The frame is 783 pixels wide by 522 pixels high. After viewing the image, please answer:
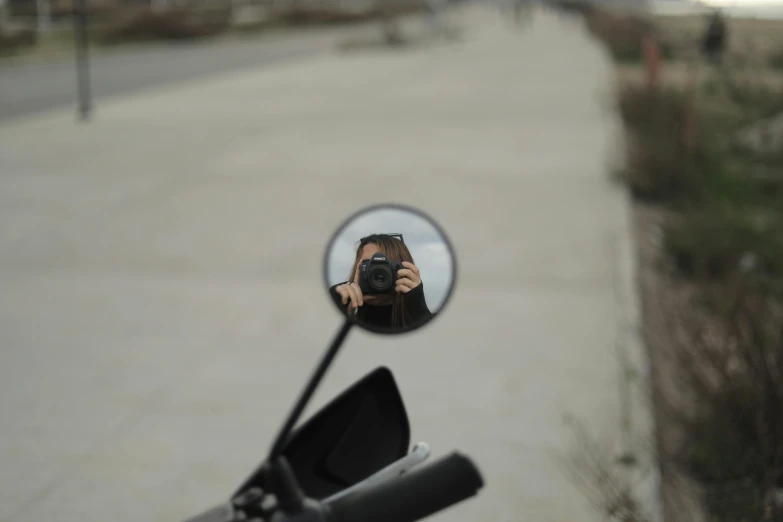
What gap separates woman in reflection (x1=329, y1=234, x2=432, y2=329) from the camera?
1659 millimetres

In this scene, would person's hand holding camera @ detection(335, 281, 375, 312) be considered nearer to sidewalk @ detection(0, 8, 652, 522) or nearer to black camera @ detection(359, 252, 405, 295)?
black camera @ detection(359, 252, 405, 295)

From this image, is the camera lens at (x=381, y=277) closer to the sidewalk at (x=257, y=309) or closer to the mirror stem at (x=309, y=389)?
the mirror stem at (x=309, y=389)

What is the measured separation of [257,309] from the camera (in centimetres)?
577

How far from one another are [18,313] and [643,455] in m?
3.57

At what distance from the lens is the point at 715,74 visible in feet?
73.8

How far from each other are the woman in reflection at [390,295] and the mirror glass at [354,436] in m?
0.16

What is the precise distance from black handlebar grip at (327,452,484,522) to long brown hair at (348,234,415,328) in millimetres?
260

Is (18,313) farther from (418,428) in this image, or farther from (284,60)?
(284,60)

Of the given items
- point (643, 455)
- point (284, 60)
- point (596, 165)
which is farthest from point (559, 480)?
point (284, 60)

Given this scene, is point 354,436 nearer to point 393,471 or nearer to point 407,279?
point 393,471

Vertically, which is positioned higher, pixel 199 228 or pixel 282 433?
pixel 282 433

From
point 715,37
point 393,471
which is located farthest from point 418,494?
point 715,37

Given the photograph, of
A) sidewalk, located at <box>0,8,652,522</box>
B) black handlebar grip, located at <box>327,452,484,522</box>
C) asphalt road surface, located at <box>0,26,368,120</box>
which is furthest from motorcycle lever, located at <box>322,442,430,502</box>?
asphalt road surface, located at <box>0,26,368,120</box>

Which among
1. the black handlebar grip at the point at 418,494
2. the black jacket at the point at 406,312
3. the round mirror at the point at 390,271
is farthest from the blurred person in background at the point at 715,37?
the black handlebar grip at the point at 418,494
